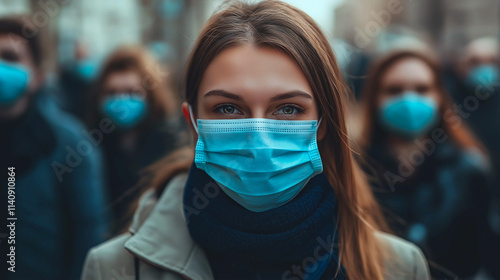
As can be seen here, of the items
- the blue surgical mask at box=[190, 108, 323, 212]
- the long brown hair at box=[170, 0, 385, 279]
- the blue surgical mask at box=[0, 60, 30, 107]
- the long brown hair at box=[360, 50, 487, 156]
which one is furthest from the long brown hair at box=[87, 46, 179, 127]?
the blue surgical mask at box=[190, 108, 323, 212]

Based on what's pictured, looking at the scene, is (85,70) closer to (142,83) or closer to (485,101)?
(142,83)

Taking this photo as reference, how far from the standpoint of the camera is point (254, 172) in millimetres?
1990

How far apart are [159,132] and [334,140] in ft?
8.80

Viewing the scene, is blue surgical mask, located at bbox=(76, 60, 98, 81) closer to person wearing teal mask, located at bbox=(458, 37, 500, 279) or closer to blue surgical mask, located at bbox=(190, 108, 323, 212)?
person wearing teal mask, located at bbox=(458, 37, 500, 279)

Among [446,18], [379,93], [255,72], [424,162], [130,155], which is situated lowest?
[424,162]

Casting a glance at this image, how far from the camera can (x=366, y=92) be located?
4316 millimetres

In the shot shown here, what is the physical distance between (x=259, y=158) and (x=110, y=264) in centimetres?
74

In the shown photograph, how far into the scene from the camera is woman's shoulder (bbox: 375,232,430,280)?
219 cm

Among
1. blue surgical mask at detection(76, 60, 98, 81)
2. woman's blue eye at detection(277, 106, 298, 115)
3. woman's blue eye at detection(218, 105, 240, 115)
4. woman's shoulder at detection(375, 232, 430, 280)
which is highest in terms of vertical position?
blue surgical mask at detection(76, 60, 98, 81)

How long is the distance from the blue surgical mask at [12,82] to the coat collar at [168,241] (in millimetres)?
1696

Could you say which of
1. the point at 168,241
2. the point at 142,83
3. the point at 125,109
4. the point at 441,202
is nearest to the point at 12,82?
the point at 125,109

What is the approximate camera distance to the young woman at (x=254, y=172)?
76.4 inches

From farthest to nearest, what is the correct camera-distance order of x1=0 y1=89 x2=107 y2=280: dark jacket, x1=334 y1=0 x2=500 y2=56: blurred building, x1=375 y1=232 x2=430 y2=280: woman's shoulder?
x1=334 y1=0 x2=500 y2=56: blurred building, x1=0 y1=89 x2=107 y2=280: dark jacket, x1=375 y1=232 x2=430 y2=280: woman's shoulder

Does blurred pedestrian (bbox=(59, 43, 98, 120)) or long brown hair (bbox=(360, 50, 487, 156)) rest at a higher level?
blurred pedestrian (bbox=(59, 43, 98, 120))
